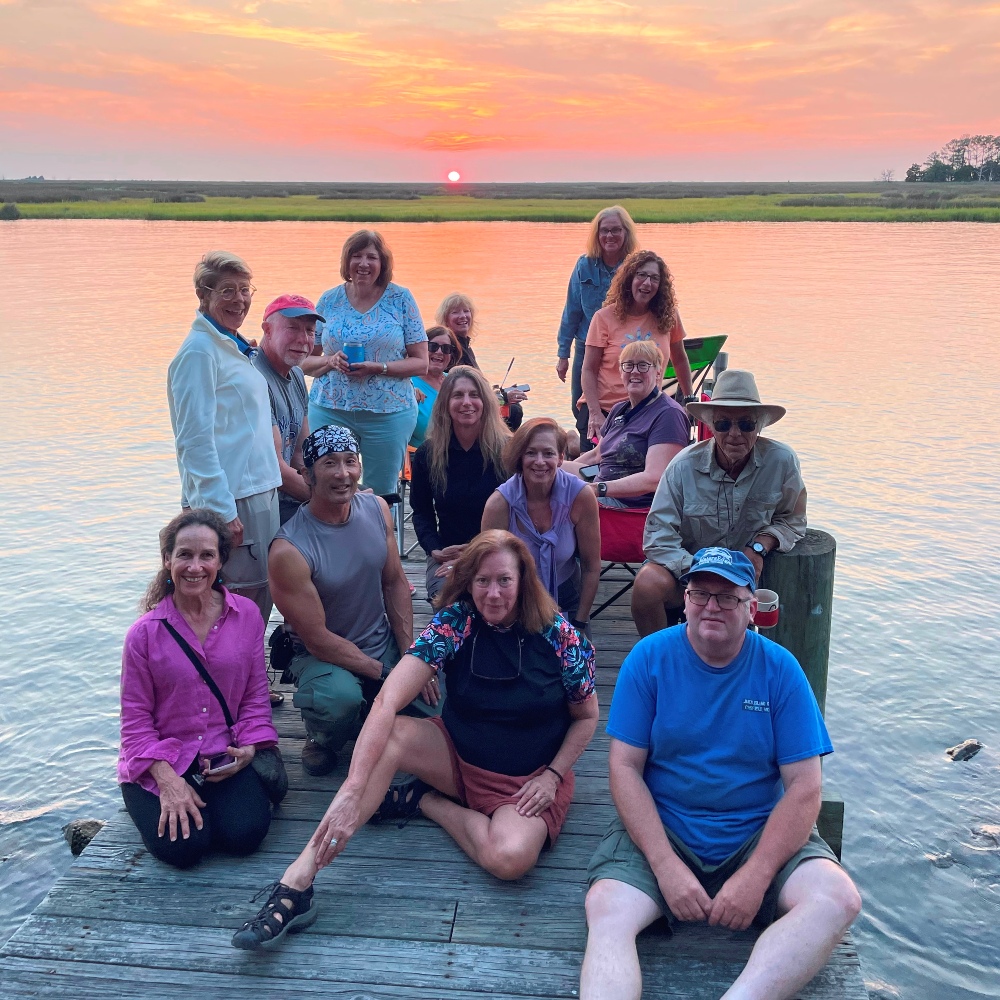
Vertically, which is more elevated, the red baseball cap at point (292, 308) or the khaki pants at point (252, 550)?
the red baseball cap at point (292, 308)

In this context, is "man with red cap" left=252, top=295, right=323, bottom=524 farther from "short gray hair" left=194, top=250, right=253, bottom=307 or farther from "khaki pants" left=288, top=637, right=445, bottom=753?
"khaki pants" left=288, top=637, right=445, bottom=753

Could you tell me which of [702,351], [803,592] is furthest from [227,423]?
[702,351]

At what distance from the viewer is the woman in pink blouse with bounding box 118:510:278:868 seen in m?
3.22

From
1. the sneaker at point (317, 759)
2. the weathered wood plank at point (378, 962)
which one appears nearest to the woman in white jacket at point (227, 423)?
the sneaker at point (317, 759)

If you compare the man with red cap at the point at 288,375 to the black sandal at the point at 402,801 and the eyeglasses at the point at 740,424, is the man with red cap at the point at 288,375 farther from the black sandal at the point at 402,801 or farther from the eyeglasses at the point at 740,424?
the eyeglasses at the point at 740,424

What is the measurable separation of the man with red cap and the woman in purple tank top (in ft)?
3.12

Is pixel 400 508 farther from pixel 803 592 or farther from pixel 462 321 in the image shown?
pixel 803 592

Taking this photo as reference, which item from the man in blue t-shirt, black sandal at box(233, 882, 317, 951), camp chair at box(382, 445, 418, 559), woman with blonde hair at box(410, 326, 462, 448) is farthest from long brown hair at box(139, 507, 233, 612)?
woman with blonde hair at box(410, 326, 462, 448)

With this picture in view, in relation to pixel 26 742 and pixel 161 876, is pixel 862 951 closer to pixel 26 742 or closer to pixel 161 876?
pixel 161 876

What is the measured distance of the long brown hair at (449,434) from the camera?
459cm

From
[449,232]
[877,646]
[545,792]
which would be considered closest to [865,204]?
[449,232]

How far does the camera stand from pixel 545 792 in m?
3.23

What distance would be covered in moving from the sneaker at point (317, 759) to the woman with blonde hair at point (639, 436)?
1.88 m

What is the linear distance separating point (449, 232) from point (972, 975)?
43.6 m
